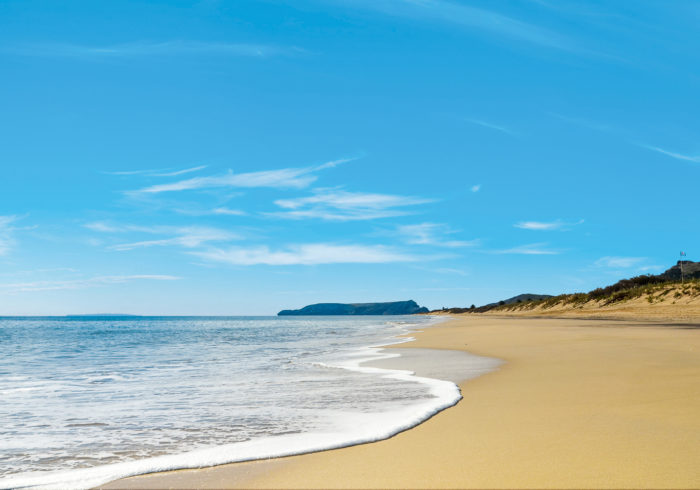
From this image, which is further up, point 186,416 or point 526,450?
point 526,450

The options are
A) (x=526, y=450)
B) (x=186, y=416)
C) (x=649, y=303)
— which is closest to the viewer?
(x=526, y=450)

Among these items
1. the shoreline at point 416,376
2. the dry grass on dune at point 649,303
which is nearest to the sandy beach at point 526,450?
the shoreline at point 416,376

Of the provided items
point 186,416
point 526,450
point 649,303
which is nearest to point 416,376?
point 186,416

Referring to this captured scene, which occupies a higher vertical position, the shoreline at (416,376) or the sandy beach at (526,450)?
the sandy beach at (526,450)

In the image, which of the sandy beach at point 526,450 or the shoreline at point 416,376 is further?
the shoreline at point 416,376

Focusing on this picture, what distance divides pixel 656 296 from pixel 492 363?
40062mm

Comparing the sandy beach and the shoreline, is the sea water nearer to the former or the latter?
the shoreline

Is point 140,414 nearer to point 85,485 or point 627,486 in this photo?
point 85,485

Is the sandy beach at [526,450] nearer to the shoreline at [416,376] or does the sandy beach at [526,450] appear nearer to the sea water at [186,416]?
the shoreline at [416,376]

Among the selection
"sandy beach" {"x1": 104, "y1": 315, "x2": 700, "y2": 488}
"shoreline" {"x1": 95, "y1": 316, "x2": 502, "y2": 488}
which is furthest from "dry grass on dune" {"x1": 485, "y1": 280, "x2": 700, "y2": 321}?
"sandy beach" {"x1": 104, "y1": 315, "x2": 700, "y2": 488}

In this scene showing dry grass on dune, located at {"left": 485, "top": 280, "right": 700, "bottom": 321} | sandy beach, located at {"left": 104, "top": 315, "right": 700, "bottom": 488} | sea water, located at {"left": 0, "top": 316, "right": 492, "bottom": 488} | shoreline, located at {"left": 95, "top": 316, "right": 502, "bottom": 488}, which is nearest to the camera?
sandy beach, located at {"left": 104, "top": 315, "right": 700, "bottom": 488}

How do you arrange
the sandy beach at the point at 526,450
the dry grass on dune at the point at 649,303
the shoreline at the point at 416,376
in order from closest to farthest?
the sandy beach at the point at 526,450, the shoreline at the point at 416,376, the dry grass on dune at the point at 649,303

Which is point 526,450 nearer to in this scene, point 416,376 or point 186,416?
point 186,416

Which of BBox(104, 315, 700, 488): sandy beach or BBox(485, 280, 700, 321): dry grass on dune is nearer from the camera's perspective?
BBox(104, 315, 700, 488): sandy beach
